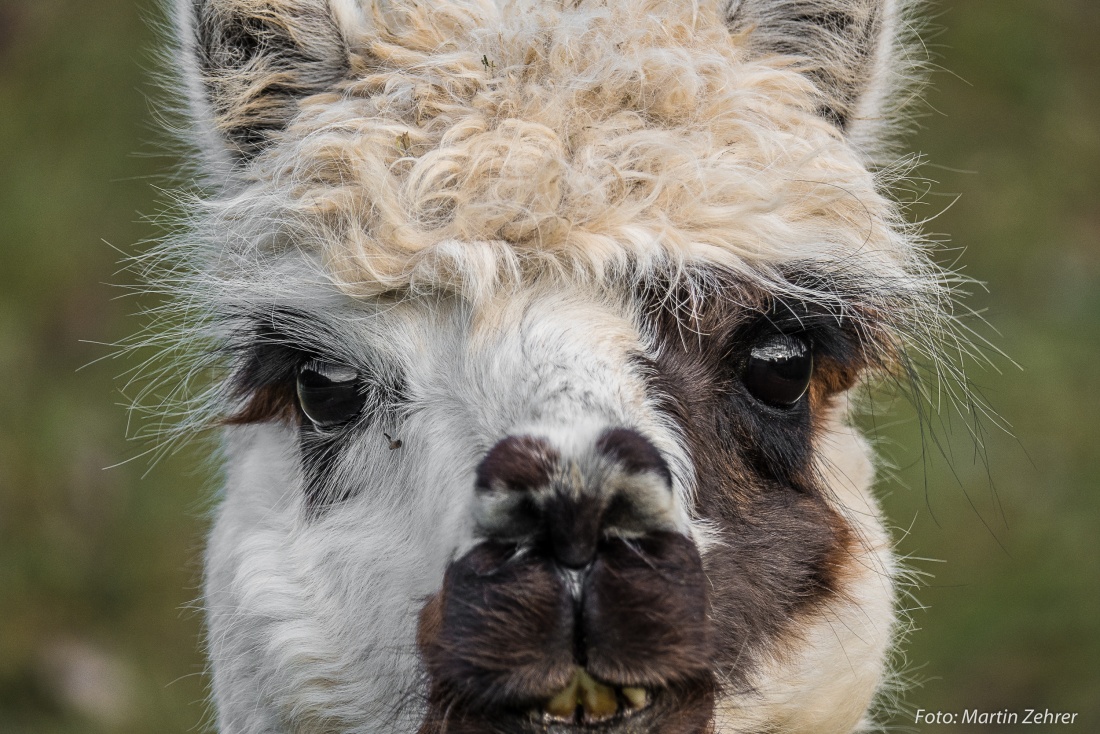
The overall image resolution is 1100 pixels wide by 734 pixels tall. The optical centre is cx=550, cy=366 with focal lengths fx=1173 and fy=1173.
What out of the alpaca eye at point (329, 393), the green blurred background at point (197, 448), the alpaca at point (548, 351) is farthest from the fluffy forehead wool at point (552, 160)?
the green blurred background at point (197, 448)

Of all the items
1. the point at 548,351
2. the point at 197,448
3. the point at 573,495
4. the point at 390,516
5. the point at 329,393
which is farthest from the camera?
the point at 197,448

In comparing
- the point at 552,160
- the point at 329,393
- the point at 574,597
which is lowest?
the point at 329,393

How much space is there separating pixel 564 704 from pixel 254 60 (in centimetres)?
192

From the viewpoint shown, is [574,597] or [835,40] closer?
[574,597]

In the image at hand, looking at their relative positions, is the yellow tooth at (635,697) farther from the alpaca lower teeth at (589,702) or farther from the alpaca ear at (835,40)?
the alpaca ear at (835,40)

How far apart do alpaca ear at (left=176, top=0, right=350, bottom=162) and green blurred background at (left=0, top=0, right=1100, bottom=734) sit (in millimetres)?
3195

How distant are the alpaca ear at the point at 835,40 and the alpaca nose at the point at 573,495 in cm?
146

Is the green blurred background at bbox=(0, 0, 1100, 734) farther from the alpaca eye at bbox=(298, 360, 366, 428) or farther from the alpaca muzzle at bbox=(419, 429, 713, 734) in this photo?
the alpaca muzzle at bbox=(419, 429, 713, 734)

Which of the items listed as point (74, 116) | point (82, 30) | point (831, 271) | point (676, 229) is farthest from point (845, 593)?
point (82, 30)

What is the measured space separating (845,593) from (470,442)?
3.78 ft

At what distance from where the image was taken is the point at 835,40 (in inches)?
129

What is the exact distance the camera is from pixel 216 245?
3346 millimetres

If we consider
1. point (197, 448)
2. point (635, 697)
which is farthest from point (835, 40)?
point (197, 448)

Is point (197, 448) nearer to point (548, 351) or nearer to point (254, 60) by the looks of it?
point (254, 60)
